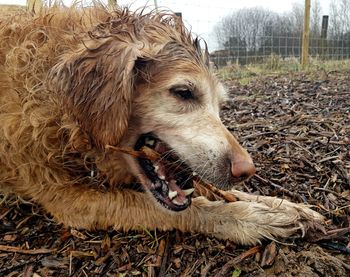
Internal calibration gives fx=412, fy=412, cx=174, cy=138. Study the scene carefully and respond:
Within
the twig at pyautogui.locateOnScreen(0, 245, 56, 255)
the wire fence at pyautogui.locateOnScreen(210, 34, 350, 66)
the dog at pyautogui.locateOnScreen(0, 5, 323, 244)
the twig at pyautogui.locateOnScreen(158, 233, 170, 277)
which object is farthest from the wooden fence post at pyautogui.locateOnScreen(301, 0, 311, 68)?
the twig at pyautogui.locateOnScreen(0, 245, 56, 255)

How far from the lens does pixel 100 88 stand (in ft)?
6.98

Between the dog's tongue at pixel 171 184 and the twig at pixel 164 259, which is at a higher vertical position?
the dog's tongue at pixel 171 184

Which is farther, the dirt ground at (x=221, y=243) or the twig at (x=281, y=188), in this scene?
the twig at (x=281, y=188)

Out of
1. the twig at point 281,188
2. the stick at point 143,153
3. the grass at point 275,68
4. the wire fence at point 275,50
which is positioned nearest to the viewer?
the stick at point 143,153

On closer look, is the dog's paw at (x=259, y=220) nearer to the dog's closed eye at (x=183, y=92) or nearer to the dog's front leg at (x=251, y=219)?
the dog's front leg at (x=251, y=219)

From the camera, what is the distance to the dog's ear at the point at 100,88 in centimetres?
212

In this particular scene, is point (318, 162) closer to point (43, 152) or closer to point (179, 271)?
point (179, 271)

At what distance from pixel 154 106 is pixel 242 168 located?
0.59 metres

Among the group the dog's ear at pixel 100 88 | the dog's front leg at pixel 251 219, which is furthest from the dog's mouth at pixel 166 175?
the dog's ear at pixel 100 88

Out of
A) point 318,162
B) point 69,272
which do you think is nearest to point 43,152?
point 69,272

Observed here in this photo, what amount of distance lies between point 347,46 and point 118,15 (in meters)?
15.1

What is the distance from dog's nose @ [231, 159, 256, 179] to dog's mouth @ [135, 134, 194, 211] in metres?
0.25

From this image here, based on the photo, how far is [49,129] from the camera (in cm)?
235

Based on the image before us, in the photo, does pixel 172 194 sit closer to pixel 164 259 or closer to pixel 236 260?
pixel 164 259
